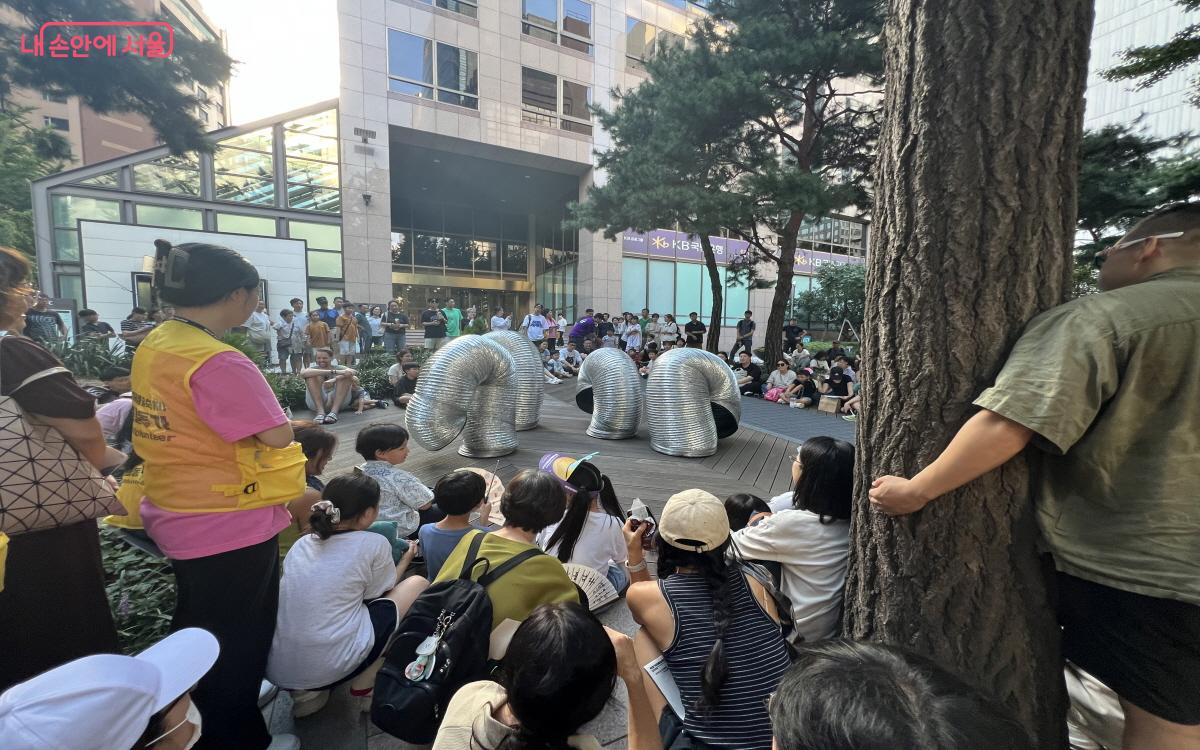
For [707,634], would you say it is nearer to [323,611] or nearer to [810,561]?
[810,561]

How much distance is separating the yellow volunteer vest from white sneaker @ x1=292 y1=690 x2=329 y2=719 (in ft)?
3.27

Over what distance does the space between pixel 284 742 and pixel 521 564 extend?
1.12m

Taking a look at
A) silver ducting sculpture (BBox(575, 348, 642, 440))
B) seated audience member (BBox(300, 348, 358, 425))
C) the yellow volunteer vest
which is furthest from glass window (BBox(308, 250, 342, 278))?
the yellow volunteer vest

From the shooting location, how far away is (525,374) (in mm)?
6648

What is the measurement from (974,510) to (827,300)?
24039mm

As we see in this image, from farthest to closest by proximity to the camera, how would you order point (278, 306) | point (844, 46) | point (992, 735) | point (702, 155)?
point (278, 306), point (702, 155), point (844, 46), point (992, 735)

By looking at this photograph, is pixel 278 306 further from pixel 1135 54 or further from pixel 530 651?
pixel 1135 54


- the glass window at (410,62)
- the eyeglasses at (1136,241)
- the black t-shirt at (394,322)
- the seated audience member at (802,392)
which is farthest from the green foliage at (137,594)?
the glass window at (410,62)

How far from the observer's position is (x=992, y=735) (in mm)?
701

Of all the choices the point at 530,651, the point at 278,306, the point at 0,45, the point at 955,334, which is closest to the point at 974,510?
the point at 955,334

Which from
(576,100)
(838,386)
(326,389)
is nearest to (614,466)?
(326,389)

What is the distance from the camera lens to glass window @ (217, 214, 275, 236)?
15.8 meters

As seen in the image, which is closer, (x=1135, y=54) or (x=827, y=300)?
(x=1135, y=54)

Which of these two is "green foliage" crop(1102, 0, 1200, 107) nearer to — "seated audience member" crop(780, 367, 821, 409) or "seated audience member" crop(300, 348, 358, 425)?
"seated audience member" crop(780, 367, 821, 409)
